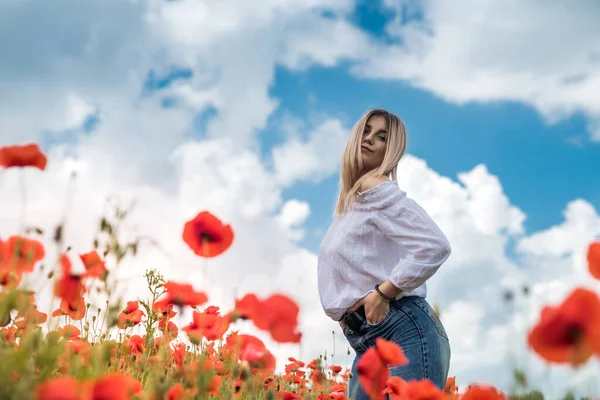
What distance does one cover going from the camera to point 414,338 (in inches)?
105

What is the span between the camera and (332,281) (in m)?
3.02

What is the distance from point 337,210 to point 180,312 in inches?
58.8

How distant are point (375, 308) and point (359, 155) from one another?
906 mm

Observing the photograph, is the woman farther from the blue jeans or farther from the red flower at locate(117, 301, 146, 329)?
the red flower at locate(117, 301, 146, 329)

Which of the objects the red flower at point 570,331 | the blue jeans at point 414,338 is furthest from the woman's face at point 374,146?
the red flower at point 570,331

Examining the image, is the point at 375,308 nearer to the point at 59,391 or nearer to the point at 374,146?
the point at 374,146

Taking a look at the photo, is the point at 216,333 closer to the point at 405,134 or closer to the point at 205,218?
the point at 205,218

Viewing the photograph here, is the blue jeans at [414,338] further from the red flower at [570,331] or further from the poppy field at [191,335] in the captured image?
the red flower at [570,331]

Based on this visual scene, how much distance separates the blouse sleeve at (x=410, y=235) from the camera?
2719 millimetres

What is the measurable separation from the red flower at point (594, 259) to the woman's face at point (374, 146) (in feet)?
6.35

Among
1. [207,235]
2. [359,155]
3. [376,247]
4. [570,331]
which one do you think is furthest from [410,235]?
[570,331]

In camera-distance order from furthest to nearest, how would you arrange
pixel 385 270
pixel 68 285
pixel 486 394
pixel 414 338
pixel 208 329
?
pixel 385 270 → pixel 414 338 → pixel 208 329 → pixel 68 285 → pixel 486 394

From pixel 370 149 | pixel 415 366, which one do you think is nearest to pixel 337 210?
pixel 370 149

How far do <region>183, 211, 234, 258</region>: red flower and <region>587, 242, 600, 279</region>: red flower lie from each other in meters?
1.16
